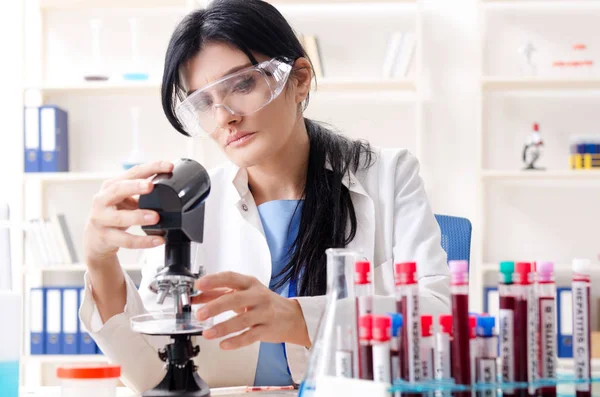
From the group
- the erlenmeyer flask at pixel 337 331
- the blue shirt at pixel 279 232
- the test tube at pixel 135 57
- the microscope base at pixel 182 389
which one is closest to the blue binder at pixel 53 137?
the test tube at pixel 135 57

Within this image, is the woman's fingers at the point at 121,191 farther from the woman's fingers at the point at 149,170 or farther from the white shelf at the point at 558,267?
the white shelf at the point at 558,267

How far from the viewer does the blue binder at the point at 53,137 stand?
3496mm

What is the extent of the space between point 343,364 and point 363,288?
8 centimetres

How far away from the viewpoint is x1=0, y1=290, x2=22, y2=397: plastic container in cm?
110

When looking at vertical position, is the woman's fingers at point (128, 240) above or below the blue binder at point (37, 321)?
above

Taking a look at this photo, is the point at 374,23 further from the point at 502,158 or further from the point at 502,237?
the point at 502,237

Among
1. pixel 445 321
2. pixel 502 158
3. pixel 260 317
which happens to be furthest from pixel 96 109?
pixel 445 321

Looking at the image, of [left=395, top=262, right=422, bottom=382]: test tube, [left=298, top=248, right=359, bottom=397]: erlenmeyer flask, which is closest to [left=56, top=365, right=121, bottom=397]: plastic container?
[left=298, top=248, right=359, bottom=397]: erlenmeyer flask

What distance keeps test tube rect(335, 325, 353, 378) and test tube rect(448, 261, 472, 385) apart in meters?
0.10

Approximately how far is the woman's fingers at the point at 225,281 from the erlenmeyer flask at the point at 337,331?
0.20 meters

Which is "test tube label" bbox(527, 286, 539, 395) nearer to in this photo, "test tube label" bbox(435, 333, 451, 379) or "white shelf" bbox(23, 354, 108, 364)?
"test tube label" bbox(435, 333, 451, 379)

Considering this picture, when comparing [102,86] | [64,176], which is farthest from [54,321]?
[102,86]

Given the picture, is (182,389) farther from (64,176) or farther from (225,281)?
(64,176)

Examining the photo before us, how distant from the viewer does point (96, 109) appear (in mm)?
3789
